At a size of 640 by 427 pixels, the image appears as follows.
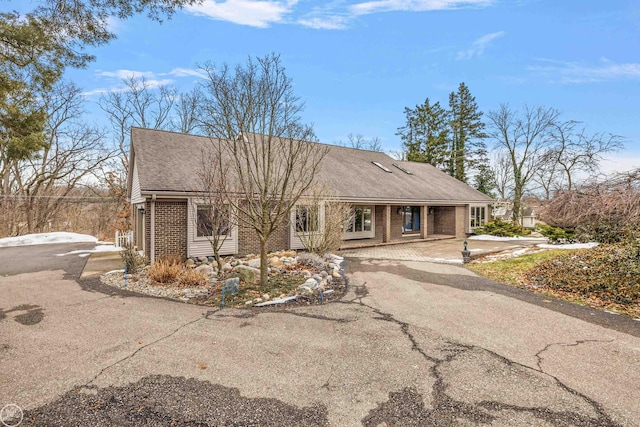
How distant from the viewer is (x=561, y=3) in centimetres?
1042

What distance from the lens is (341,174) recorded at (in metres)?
16.9

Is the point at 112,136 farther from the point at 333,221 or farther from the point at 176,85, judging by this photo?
the point at 333,221

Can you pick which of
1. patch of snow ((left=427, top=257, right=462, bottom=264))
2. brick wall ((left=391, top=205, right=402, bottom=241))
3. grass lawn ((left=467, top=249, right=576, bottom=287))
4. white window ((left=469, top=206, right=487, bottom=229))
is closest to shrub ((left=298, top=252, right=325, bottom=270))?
patch of snow ((left=427, top=257, right=462, bottom=264))

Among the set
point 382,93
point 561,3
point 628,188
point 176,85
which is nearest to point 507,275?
point 628,188

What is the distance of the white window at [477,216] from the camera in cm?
2183

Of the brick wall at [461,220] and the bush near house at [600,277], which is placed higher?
the brick wall at [461,220]

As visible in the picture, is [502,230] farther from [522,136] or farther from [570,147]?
[522,136]

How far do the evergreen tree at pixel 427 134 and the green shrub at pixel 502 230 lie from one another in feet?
55.4

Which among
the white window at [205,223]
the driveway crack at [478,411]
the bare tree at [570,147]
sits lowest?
the driveway crack at [478,411]

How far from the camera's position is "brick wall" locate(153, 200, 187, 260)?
10.7 meters

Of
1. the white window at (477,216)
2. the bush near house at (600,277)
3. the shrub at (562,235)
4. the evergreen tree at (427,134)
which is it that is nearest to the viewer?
the bush near house at (600,277)

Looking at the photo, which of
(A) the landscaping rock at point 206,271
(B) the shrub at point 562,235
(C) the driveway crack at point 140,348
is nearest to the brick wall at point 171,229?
(A) the landscaping rock at point 206,271

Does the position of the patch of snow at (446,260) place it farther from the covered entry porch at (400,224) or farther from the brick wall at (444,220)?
the brick wall at (444,220)

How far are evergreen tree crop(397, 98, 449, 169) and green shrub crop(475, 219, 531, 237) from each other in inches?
665
